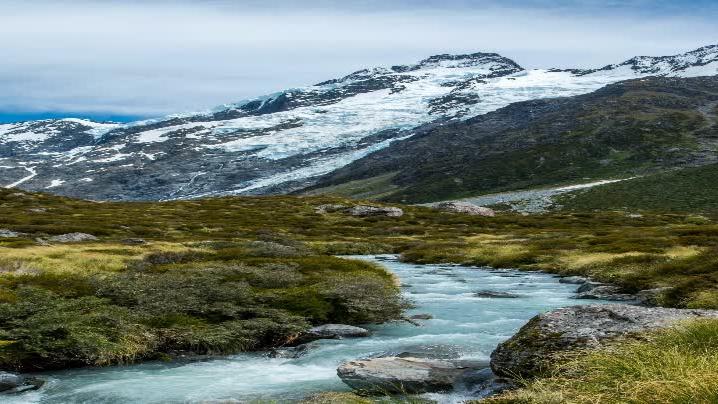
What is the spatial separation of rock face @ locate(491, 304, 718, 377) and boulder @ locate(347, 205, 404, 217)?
11222 cm

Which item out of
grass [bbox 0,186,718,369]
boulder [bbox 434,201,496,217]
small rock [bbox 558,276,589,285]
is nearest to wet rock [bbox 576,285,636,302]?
grass [bbox 0,186,718,369]

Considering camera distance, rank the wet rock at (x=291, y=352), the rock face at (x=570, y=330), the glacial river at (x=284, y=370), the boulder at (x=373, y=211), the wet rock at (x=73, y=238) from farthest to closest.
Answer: the boulder at (x=373, y=211) < the wet rock at (x=73, y=238) < the wet rock at (x=291, y=352) < the glacial river at (x=284, y=370) < the rock face at (x=570, y=330)

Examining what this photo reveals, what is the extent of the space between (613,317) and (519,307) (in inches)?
585

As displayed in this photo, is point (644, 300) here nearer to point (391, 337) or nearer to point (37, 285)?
point (391, 337)

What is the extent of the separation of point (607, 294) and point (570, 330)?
1974 centimetres

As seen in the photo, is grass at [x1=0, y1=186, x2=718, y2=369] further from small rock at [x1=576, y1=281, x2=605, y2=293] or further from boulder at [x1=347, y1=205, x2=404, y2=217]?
boulder at [x1=347, y1=205, x2=404, y2=217]

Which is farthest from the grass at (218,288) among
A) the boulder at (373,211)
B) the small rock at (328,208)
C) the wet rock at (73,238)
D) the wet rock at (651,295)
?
the small rock at (328,208)

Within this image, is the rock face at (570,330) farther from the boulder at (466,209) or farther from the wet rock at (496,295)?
the boulder at (466,209)

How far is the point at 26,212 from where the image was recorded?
4031 inches

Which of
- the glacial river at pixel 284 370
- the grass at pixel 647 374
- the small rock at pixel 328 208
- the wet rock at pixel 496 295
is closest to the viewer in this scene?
the grass at pixel 647 374

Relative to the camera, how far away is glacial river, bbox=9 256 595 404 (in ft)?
56.1

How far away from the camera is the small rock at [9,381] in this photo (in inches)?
700

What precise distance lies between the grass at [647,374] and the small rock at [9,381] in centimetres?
1326

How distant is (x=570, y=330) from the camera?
15820 mm
